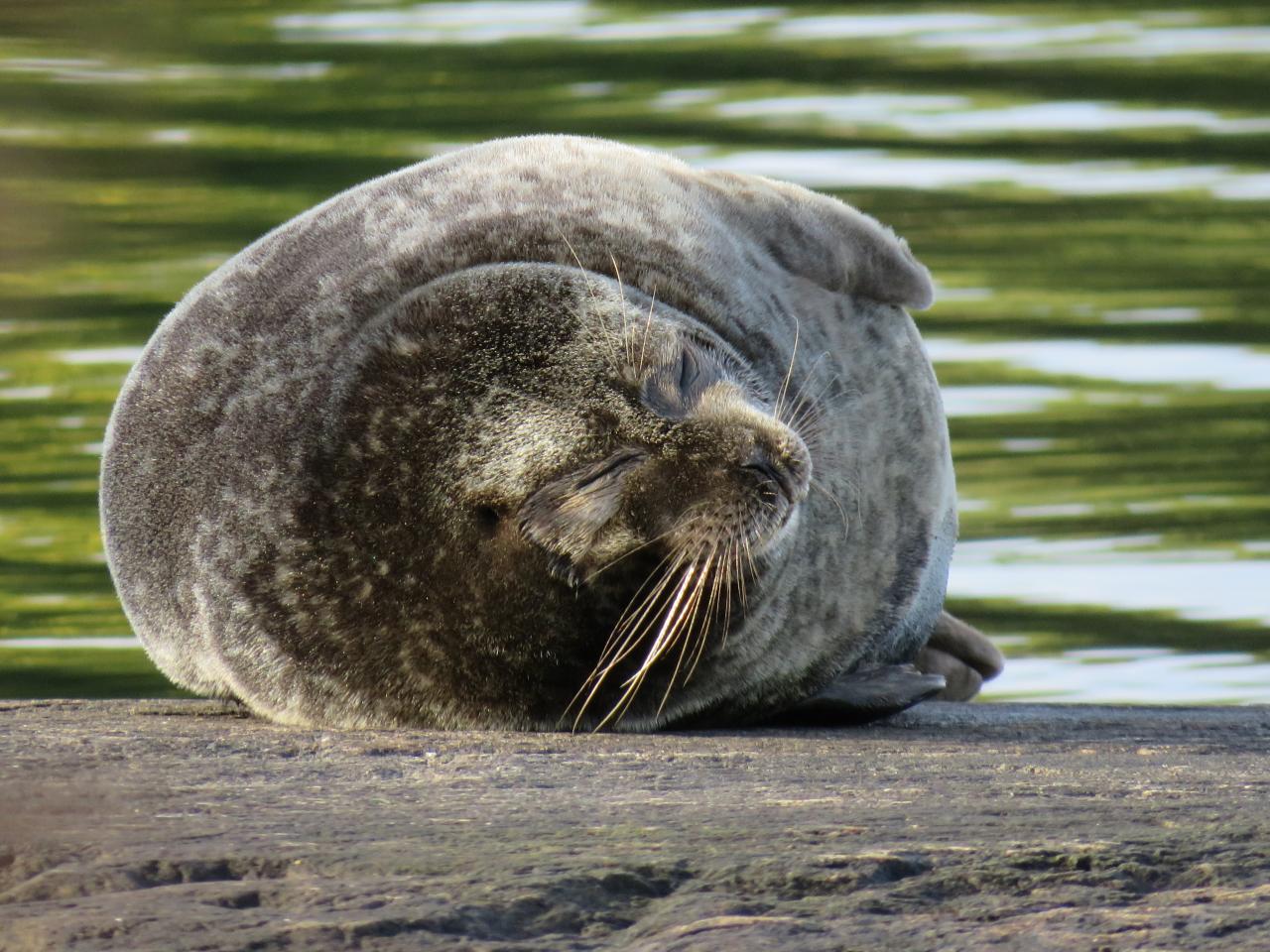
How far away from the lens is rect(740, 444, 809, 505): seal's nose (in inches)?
146

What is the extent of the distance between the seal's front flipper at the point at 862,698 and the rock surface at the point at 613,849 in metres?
0.98

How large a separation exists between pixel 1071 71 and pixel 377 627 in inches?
383

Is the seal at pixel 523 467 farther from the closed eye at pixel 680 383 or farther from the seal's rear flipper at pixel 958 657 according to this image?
the seal's rear flipper at pixel 958 657

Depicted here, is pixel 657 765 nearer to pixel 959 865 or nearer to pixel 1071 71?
pixel 959 865

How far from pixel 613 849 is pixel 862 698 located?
2.11 meters

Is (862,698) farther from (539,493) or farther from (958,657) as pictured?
(958,657)

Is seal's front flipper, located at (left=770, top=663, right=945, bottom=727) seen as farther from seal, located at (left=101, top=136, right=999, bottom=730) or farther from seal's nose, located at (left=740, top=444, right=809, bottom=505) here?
seal's nose, located at (left=740, top=444, right=809, bottom=505)

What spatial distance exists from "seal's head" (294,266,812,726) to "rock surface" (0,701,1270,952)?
1.55 feet

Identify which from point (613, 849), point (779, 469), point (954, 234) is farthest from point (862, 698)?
point (954, 234)

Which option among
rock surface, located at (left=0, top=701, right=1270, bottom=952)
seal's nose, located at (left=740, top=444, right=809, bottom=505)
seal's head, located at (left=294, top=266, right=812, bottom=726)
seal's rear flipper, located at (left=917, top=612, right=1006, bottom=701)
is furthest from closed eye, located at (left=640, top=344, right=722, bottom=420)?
seal's rear flipper, located at (left=917, top=612, right=1006, bottom=701)

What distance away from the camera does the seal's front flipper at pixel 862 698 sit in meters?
4.38

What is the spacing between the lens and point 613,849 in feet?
7.70

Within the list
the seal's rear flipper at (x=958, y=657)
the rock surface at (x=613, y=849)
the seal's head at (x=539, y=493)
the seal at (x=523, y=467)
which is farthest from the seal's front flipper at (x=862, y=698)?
the seal's rear flipper at (x=958, y=657)

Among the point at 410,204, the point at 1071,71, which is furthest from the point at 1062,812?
the point at 1071,71
